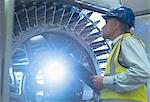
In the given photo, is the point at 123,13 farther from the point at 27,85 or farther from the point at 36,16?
the point at 27,85

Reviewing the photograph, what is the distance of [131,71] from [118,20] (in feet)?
0.94

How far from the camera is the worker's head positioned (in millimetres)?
1458

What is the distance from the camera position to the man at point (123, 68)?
1315 mm

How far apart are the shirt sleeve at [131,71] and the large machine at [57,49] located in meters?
0.20

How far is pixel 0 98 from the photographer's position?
1042mm

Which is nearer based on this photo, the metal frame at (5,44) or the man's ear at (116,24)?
the metal frame at (5,44)

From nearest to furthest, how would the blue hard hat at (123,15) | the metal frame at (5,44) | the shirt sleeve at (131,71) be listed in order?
the metal frame at (5,44), the shirt sleeve at (131,71), the blue hard hat at (123,15)

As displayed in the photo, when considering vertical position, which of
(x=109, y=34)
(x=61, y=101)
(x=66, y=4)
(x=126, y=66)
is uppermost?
(x=66, y=4)

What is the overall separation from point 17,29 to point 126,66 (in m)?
0.51

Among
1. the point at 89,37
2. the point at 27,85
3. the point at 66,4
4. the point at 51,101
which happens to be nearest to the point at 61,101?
the point at 51,101

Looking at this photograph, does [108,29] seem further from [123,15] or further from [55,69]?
[55,69]

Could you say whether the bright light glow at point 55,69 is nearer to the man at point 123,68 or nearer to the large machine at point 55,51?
the large machine at point 55,51

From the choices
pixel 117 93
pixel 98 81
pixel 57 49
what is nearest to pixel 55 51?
pixel 57 49

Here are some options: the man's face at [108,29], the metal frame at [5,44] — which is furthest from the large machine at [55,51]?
the metal frame at [5,44]
